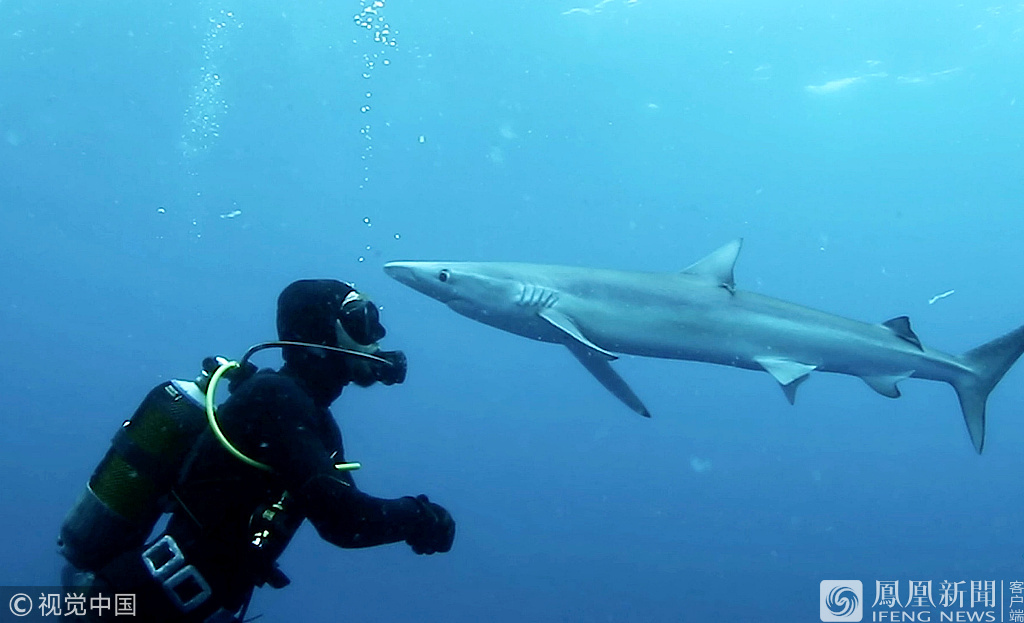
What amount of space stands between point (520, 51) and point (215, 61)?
58.8 feet

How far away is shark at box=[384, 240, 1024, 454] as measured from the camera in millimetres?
7375

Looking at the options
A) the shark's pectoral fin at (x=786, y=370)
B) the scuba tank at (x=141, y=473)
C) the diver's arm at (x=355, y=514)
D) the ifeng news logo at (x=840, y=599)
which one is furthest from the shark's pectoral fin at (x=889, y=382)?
the scuba tank at (x=141, y=473)

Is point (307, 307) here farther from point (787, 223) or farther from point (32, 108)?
point (787, 223)

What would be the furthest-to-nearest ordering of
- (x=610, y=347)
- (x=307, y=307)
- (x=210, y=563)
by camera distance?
(x=610, y=347) → (x=307, y=307) → (x=210, y=563)

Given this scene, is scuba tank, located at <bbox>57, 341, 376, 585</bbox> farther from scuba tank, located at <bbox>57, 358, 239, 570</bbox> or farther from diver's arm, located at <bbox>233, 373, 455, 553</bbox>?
diver's arm, located at <bbox>233, 373, 455, 553</bbox>

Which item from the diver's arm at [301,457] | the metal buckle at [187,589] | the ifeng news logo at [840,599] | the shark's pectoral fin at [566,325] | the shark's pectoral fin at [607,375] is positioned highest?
the shark's pectoral fin at [566,325]

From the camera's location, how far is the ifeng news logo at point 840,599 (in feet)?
33.1

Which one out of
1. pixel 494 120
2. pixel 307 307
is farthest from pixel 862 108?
pixel 307 307

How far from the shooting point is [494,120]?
4612 cm

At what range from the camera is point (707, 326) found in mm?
7488

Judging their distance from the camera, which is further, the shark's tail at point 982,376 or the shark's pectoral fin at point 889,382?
the shark's tail at point 982,376

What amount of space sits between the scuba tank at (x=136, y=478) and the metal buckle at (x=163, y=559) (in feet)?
0.49

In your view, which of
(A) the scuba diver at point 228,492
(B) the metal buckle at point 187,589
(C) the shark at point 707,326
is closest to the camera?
(A) the scuba diver at point 228,492

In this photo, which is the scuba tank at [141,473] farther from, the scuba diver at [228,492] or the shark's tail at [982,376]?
the shark's tail at [982,376]
